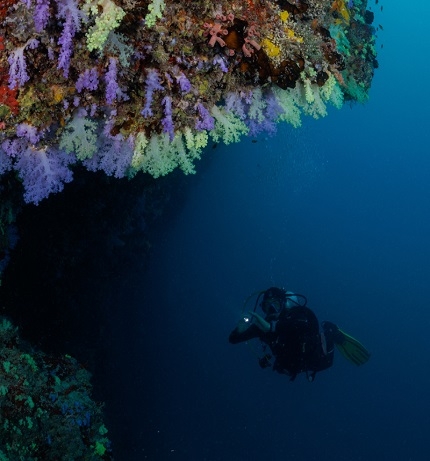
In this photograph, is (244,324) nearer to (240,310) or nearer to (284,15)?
(284,15)

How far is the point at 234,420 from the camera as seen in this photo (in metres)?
26.6

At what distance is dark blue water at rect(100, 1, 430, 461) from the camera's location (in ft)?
56.7

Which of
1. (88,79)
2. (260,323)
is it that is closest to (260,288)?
(260,323)

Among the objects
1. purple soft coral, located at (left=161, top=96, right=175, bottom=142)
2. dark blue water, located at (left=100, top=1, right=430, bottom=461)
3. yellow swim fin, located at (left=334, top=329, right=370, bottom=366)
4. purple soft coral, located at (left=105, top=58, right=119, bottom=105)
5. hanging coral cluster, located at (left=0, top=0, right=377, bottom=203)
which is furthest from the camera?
dark blue water, located at (left=100, top=1, right=430, bottom=461)

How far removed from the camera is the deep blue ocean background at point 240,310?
14.0 metres

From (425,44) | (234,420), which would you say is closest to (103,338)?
(234,420)

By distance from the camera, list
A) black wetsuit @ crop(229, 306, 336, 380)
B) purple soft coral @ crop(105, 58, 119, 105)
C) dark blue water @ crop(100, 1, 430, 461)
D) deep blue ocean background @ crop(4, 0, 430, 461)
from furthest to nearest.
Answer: dark blue water @ crop(100, 1, 430, 461) → deep blue ocean background @ crop(4, 0, 430, 461) → black wetsuit @ crop(229, 306, 336, 380) → purple soft coral @ crop(105, 58, 119, 105)

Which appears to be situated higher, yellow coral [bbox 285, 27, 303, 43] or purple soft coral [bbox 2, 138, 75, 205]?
yellow coral [bbox 285, 27, 303, 43]

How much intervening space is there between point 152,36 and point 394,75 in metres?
138

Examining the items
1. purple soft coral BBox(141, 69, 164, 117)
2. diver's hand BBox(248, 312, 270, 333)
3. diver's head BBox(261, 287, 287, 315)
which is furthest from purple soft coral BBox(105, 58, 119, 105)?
diver's head BBox(261, 287, 287, 315)

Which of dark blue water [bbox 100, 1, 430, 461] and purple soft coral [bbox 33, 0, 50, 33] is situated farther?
dark blue water [bbox 100, 1, 430, 461]

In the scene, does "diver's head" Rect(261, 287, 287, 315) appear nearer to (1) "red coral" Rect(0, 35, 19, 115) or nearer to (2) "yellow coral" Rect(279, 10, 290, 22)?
(2) "yellow coral" Rect(279, 10, 290, 22)

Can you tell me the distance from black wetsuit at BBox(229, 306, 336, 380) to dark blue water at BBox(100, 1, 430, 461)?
558cm

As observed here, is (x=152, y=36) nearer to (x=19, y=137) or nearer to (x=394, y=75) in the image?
(x=19, y=137)
